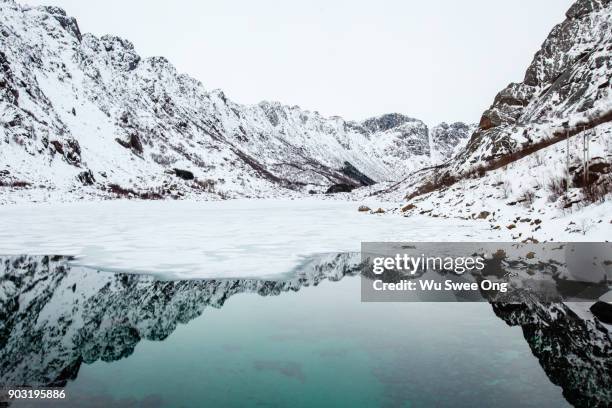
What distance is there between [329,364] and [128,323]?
300 centimetres

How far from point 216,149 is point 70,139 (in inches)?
3734

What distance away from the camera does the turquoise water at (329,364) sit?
412cm

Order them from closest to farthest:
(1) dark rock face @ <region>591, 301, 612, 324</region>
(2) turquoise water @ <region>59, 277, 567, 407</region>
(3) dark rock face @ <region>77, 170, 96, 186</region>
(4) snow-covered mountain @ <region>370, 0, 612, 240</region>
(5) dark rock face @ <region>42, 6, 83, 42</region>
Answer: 1. (2) turquoise water @ <region>59, 277, 567, 407</region>
2. (1) dark rock face @ <region>591, 301, 612, 324</region>
3. (4) snow-covered mountain @ <region>370, 0, 612, 240</region>
4. (3) dark rock face @ <region>77, 170, 96, 186</region>
5. (5) dark rock face @ <region>42, 6, 83, 42</region>

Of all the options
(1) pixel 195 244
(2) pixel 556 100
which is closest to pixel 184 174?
(2) pixel 556 100

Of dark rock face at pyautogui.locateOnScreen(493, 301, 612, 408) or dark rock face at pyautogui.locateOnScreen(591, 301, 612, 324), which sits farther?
dark rock face at pyautogui.locateOnScreen(591, 301, 612, 324)

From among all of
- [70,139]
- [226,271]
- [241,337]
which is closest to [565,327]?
[241,337]

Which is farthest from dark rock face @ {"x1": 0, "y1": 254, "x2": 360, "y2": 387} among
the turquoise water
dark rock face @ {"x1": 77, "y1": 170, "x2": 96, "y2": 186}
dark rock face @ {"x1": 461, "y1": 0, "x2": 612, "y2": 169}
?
dark rock face @ {"x1": 77, "y1": 170, "x2": 96, "y2": 186}

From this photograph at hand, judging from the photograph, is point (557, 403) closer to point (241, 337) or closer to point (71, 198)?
point (241, 337)

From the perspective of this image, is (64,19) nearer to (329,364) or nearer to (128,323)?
(128,323)

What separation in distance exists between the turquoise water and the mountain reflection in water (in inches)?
6.8

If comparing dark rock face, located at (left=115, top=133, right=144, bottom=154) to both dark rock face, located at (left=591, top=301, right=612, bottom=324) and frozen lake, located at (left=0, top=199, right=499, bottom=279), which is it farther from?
dark rock face, located at (left=591, top=301, right=612, bottom=324)

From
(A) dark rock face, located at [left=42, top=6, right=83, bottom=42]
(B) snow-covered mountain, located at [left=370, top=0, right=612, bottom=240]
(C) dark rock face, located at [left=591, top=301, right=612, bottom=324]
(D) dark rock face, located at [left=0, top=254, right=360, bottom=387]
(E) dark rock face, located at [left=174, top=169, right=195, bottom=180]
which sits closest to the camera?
(D) dark rock face, located at [left=0, top=254, right=360, bottom=387]

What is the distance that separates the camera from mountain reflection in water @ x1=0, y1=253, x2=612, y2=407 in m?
4.65

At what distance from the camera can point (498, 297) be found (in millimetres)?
7664
